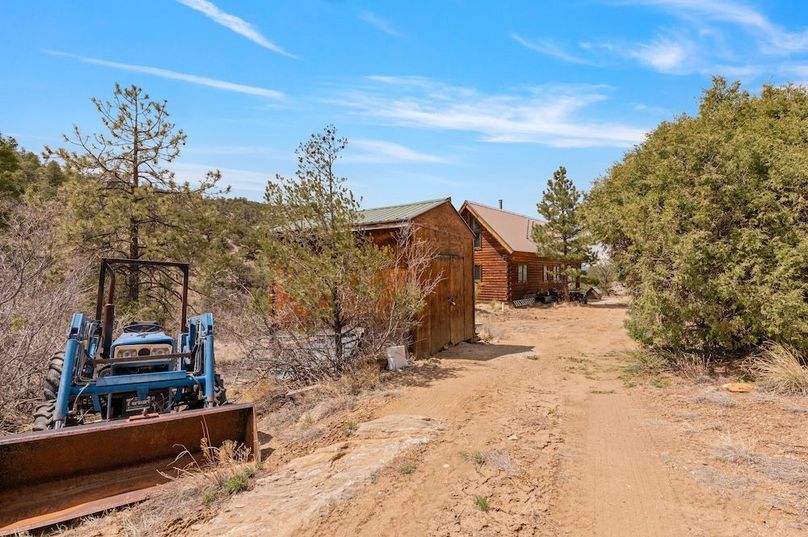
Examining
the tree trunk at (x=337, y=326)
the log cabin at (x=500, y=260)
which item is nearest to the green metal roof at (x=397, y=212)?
the tree trunk at (x=337, y=326)

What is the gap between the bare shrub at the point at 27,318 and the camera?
6367 mm

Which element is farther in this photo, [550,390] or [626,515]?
[550,390]

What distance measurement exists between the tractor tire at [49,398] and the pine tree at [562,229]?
23.1 m

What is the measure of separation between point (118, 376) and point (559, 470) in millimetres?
5313

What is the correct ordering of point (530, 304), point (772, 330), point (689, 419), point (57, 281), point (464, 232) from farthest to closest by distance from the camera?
point (530, 304) < point (464, 232) < point (57, 281) < point (772, 330) < point (689, 419)

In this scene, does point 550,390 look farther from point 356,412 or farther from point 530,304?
point 530,304

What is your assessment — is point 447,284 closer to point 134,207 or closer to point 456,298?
point 456,298

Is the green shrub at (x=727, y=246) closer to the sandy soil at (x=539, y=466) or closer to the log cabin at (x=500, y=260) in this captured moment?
the sandy soil at (x=539, y=466)

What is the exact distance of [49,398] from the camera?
542 cm

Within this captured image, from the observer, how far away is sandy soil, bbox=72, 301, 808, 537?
339cm

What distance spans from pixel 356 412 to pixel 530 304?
20.8 metres

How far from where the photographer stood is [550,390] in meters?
7.80

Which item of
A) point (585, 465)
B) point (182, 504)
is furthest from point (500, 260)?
point (182, 504)

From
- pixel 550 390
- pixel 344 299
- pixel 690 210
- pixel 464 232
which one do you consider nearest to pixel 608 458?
pixel 550 390
